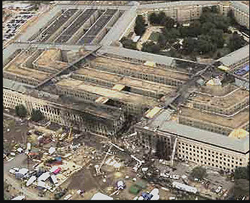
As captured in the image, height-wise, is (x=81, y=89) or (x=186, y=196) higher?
(x=81, y=89)

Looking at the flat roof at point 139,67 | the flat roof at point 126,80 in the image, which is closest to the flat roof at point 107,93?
the flat roof at point 126,80

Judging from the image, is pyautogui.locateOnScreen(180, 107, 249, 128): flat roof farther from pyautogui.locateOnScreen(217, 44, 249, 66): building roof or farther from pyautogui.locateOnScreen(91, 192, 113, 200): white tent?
pyautogui.locateOnScreen(217, 44, 249, 66): building roof

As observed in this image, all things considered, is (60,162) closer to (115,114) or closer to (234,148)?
(115,114)

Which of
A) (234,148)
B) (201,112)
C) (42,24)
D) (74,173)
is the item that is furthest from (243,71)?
(42,24)

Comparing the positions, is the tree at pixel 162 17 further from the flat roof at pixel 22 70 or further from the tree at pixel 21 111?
the tree at pixel 21 111

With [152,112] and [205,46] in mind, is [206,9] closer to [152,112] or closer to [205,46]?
[205,46]

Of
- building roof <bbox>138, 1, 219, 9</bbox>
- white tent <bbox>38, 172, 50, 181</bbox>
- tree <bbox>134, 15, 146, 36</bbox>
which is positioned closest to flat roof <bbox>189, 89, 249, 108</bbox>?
white tent <bbox>38, 172, 50, 181</bbox>
